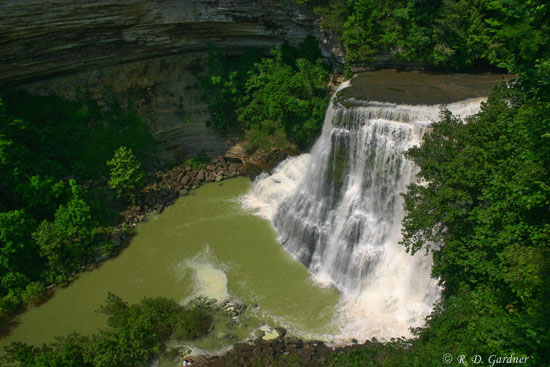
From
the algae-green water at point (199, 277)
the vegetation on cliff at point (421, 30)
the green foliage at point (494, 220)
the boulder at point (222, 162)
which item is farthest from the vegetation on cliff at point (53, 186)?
the green foliage at point (494, 220)

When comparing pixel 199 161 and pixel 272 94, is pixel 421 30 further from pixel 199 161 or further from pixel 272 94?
pixel 199 161

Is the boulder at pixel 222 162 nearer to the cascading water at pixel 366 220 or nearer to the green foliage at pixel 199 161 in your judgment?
the green foliage at pixel 199 161

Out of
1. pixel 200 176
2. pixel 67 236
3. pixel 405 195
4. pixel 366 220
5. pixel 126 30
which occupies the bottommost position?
pixel 67 236

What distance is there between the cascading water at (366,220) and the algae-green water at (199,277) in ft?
3.20

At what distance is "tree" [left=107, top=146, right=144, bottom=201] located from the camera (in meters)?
23.2

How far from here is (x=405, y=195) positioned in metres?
15.0

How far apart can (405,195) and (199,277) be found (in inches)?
383

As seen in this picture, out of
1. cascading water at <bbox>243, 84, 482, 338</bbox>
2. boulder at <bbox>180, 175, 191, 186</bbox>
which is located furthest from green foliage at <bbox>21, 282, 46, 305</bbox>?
cascading water at <bbox>243, 84, 482, 338</bbox>

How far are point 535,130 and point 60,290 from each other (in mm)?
18875

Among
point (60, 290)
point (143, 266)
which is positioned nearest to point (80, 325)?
point (60, 290)

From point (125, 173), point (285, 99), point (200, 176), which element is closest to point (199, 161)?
point (200, 176)

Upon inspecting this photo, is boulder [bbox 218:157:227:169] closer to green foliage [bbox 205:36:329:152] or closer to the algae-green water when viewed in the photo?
green foliage [bbox 205:36:329:152]

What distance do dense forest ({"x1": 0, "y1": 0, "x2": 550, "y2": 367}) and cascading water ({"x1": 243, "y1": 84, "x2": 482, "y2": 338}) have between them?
1067 mm
